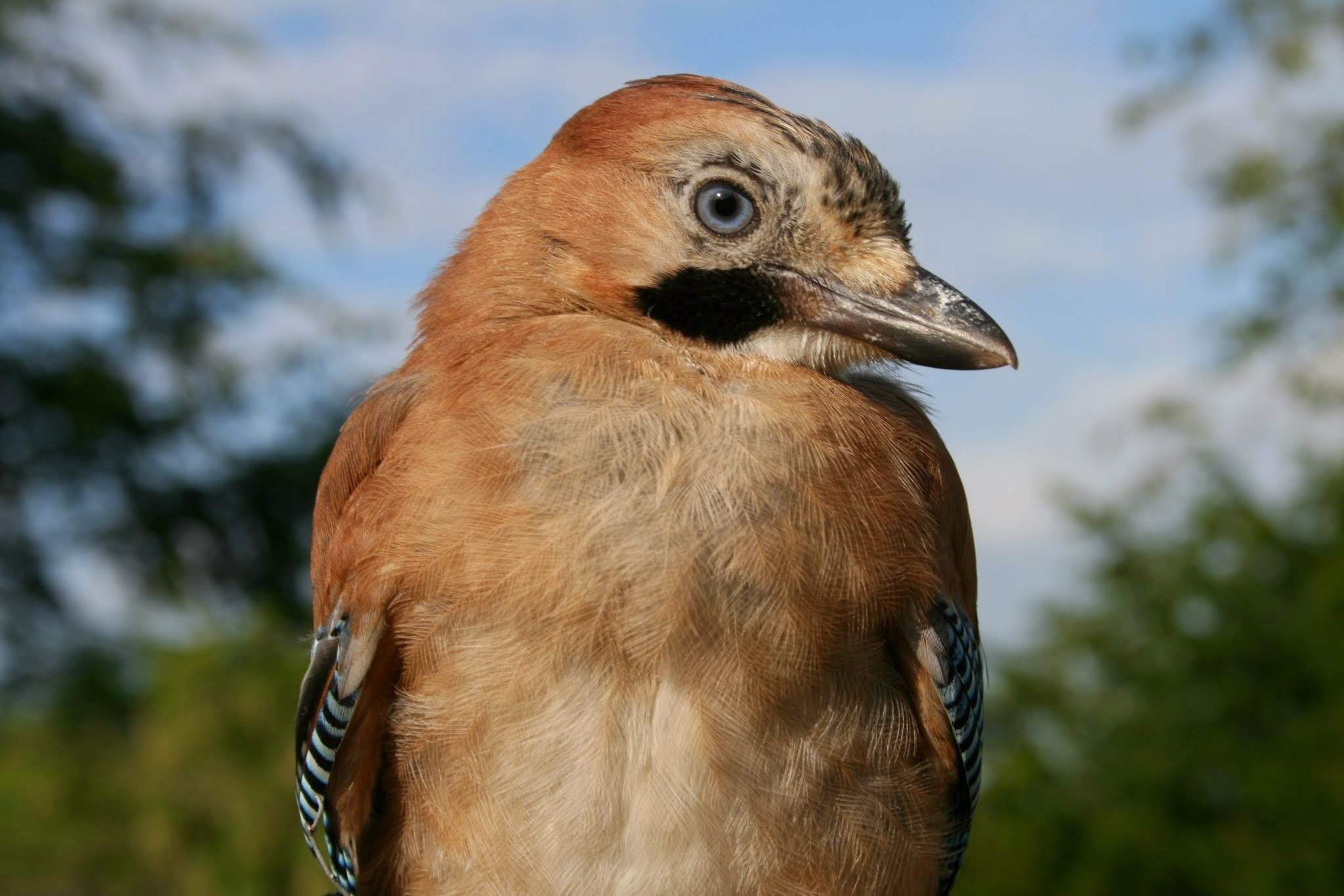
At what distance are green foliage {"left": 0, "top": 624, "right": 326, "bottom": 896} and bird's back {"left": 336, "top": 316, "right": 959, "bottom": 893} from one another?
5.37m

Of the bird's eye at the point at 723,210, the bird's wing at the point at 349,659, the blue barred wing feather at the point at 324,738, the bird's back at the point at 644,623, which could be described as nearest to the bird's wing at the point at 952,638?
the bird's back at the point at 644,623

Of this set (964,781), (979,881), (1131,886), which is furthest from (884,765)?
(1131,886)

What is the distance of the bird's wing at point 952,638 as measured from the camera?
11.3 ft

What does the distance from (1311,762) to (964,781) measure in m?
6.05

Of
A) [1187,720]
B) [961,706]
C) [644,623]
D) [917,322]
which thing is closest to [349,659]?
[644,623]

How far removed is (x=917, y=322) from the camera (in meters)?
3.51

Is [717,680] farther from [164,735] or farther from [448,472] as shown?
[164,735]

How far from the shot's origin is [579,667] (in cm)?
305

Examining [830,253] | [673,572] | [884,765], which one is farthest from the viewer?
[830,253]

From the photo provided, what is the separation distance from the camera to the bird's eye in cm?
351

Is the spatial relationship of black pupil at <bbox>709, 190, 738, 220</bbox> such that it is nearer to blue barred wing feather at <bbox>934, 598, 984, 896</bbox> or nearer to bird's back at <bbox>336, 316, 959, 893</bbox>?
bird's back at <bbox>336, 316, 959, 893</bbox>

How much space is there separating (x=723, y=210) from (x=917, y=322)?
0.61 meters

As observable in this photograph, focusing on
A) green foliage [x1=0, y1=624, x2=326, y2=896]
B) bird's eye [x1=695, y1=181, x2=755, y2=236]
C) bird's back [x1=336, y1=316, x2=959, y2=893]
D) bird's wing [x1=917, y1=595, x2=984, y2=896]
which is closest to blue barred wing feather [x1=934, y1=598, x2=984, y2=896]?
bird's wing [x1=917, y1=595, x2=984, y2=896]

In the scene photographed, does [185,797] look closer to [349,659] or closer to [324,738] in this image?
A: [324,738]
